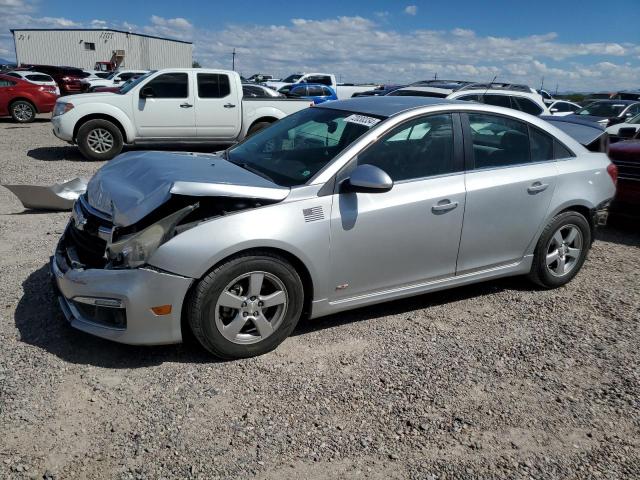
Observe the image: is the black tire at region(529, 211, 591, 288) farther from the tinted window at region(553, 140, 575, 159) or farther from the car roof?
the car roof

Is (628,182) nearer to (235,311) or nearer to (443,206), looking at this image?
(443,206)

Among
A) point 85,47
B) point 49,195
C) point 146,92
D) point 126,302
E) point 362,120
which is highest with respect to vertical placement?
point 85,47

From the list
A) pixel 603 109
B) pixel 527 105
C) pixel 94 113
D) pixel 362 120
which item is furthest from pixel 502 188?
pixel 603 109

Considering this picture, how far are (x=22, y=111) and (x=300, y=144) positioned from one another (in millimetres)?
17427

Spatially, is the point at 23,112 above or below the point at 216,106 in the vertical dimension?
below

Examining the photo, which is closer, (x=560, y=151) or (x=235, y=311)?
(x=235, y=311)

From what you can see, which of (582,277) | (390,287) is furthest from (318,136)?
(582,277)

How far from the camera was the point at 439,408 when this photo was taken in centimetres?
312

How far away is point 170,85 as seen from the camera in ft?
36.1

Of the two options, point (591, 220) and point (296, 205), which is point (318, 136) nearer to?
point (296, 205)

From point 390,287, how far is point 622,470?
1.77m

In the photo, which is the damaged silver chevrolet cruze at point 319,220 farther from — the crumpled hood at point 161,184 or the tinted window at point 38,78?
the tinted window at point 38,78

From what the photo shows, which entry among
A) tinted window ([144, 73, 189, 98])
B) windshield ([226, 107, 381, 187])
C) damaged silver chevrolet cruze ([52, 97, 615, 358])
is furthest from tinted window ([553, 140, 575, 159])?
tinted window ([144, 73, 189, 98])

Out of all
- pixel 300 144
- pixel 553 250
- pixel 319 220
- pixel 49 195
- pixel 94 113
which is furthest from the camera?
pixel 94 113
